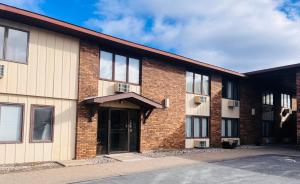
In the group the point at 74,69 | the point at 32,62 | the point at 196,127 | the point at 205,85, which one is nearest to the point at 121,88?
the point at 74,69

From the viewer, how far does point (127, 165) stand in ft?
36.2

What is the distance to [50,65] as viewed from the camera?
38.2 feet

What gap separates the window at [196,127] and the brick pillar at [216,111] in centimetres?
50

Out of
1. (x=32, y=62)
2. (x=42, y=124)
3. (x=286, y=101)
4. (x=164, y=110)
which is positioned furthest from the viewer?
(x=286, y=101)

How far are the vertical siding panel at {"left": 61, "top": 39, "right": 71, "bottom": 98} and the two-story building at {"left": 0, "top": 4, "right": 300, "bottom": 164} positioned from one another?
4cm

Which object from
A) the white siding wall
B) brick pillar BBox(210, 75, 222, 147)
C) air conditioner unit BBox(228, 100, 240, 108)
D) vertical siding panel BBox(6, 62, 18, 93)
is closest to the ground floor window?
air conditioner unit BBox(228, 100, 240, 108)

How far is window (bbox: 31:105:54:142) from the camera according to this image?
36.6ft

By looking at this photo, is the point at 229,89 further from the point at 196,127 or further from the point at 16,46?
the point at 16,46

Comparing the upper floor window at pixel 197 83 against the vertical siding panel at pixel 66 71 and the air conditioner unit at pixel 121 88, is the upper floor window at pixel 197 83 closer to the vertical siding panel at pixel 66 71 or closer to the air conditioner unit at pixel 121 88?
the air conditioner unit at pixel 121 88

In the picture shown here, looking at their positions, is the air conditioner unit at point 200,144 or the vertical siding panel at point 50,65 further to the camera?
the air conditioner unit at point 200,144

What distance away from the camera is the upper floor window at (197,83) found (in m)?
17.5

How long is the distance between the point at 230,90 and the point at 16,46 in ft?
45.2

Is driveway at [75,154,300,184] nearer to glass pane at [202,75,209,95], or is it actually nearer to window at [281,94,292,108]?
glass pane at [202,75,209,95]

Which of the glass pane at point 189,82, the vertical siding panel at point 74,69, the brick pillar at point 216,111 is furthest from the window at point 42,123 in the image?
the brick pillar at point 216,111
